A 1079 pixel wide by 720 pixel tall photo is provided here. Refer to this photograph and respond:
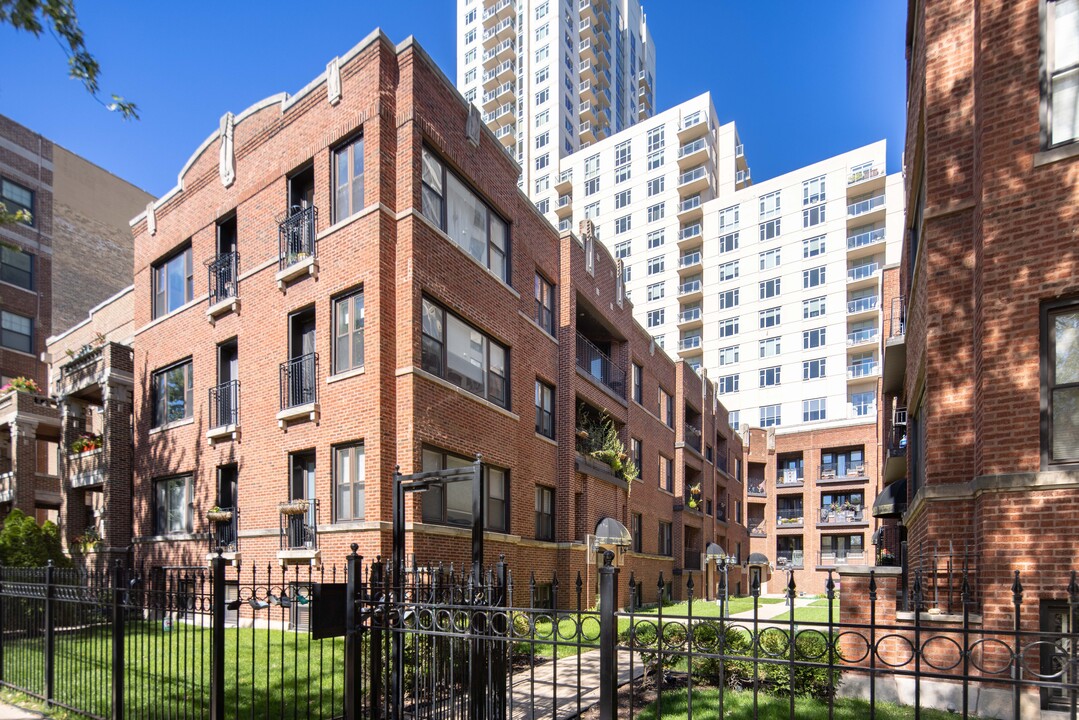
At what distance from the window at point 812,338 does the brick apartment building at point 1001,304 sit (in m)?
49.8

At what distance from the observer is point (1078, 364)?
815 cm

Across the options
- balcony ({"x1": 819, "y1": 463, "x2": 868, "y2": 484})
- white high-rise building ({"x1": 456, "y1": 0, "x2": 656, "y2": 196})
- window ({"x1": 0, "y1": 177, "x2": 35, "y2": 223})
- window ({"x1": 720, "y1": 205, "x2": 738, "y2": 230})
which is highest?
white high-rise building ({"x1": 456, "y1": 0, "x2": 656, "y2": 196})

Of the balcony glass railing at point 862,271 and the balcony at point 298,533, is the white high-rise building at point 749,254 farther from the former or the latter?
the balcony at point 298,533

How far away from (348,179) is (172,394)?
915 centimetres

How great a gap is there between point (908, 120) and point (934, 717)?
1182cm

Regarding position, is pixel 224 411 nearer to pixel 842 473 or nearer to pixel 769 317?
pixel 842 473

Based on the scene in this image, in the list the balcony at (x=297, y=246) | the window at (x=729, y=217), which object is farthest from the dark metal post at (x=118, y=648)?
the window at (x=729, y=217)

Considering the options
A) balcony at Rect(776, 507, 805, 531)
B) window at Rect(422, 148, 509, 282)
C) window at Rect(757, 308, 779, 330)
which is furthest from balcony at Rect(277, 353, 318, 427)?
window at Rect(757, 308, 779, 330)

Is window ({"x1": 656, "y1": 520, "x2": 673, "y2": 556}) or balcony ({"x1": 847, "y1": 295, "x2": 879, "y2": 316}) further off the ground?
balcony ({"x1": 847, "y1": 295, "x2": 879, "y2": 316})

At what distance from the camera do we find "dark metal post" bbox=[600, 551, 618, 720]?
4.68 m

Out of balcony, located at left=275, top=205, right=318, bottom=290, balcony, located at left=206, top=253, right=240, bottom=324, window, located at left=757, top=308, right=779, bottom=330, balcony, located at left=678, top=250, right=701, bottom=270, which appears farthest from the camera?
balcony, located at left=678, top=250, right=701, bottom=270

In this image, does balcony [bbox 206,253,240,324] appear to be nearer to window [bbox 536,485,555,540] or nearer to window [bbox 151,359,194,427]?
window [bbox 151,359,194,427]

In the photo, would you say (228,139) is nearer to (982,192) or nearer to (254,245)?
(254,245)

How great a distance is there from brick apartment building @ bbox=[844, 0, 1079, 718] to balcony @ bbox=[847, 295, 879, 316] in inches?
1917
